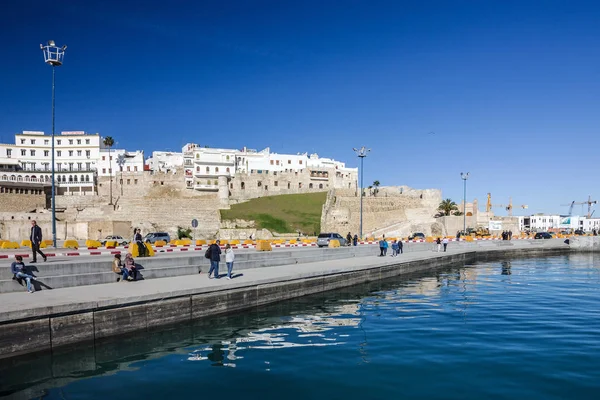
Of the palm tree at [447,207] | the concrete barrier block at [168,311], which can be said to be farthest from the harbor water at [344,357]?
the palm tree at [447,207]

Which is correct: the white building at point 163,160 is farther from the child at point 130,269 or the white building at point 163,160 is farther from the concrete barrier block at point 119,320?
the concrete barrier block at point 119,320

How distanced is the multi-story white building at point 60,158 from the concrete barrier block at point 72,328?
3449 inches

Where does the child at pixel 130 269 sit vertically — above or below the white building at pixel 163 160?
below

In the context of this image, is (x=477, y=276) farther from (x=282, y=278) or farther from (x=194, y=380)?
(x=194, y=380)

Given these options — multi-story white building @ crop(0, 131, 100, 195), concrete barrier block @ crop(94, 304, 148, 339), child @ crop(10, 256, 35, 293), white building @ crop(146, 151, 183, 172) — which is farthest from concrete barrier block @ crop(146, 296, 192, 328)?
white building @ crop(146, 151, 183, 172)

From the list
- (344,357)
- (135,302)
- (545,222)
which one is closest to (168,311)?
(135,302)

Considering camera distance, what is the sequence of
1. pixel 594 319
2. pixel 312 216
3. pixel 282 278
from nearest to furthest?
pixel 594 319, pixel 282 278, pixel 312 216

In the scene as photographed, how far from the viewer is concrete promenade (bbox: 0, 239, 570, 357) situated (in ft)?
37.9

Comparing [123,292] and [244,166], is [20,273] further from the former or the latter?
[244,166]

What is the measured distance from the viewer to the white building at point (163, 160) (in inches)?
4469

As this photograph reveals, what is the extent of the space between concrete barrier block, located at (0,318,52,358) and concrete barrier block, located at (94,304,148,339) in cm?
142

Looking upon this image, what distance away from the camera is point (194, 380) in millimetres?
10547

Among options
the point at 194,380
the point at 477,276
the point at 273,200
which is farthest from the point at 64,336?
the point at 273,200

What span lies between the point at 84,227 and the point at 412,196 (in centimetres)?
6040
